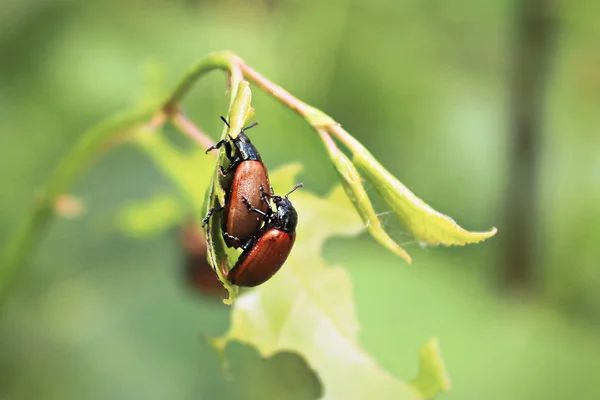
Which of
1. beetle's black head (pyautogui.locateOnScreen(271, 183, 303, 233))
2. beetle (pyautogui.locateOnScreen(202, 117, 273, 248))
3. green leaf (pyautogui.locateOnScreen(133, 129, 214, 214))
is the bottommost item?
green leaf (pyautogui.locateOnScreen(133, 129, 214, 214))

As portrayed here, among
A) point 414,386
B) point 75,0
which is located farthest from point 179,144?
point 414,386

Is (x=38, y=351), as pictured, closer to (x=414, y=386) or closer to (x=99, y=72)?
(x=99, y=72)

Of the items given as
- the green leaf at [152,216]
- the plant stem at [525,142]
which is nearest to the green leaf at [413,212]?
the green leaf at [152,216]

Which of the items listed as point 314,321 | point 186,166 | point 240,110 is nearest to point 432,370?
point 314,321

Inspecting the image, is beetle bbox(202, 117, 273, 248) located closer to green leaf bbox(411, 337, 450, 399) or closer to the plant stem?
green leaf bbox(411, 337, 450, 399)

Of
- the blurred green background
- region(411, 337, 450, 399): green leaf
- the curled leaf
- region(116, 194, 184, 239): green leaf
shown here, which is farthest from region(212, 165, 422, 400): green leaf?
the blurred green background

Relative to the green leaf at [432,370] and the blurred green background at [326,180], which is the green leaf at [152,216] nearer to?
the blurred green background at [326,180]
